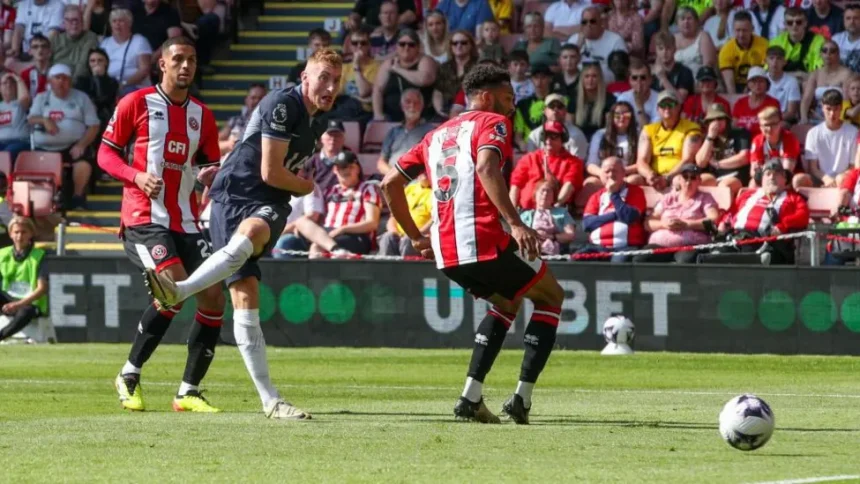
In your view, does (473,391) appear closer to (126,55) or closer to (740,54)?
(740,54)

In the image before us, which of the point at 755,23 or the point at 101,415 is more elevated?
the point at 755,23

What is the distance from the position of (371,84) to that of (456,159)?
1351 centimetres

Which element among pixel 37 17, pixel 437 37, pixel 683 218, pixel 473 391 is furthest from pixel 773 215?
pixel 37 17

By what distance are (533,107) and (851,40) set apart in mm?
4098

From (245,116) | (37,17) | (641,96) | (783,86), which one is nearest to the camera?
(783,86)

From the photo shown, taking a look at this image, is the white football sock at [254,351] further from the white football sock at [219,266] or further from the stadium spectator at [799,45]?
the stadium spectator at [799,45]

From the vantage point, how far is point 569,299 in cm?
1838

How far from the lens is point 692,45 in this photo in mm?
21797

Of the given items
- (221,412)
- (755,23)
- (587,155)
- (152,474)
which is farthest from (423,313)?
(152,474)

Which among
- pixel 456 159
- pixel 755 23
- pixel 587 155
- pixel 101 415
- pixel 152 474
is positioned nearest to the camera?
pixel 152 474

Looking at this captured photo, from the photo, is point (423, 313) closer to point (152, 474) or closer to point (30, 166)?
point (30, 166)

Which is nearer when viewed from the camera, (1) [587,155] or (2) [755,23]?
(1) [587,155]

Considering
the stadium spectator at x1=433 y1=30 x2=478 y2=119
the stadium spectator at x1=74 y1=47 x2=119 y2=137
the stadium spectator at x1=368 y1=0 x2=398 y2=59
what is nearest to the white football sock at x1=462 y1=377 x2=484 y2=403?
the stadium spectator at x1=433 y1=30 x2=478 y2=119

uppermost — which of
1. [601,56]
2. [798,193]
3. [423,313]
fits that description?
[601,56]
